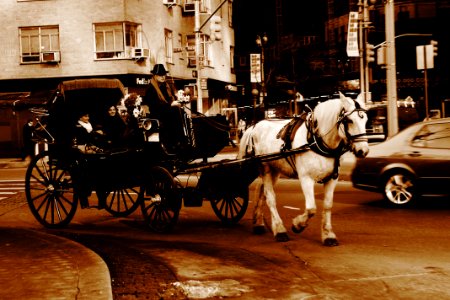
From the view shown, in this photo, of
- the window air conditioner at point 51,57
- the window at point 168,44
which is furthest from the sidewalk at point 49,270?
the window at point 168,44

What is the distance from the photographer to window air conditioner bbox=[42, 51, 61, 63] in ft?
113

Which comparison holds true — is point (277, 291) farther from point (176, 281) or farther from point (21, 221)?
point (21, 221)

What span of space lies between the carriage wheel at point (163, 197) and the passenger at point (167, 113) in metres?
0.51

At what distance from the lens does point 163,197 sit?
9734 millimetres

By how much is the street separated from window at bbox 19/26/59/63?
24.2m

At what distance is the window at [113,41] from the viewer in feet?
112

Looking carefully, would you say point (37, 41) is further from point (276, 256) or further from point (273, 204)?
point (276, 256)

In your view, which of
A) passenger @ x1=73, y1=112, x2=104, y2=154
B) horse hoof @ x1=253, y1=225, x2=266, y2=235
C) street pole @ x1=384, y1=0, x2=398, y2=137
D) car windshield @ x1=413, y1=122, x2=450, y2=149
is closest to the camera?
horse hoof @ x1=253, y1=225, x2=266, y2=235

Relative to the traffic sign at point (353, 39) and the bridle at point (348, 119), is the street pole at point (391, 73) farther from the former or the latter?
the bridle at point (348, 119)

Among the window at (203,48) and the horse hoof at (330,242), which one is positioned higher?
the window at (203,48)

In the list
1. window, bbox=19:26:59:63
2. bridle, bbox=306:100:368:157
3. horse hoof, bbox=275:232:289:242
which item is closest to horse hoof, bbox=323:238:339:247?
horse hoof, bbox=275:232:289:242

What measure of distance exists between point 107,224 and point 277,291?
18.1ft

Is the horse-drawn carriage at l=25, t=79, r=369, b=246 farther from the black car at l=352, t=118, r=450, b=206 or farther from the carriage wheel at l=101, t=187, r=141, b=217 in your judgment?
the black car at l=352, t=118, r=450, b=206

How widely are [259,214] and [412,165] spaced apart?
373cm
